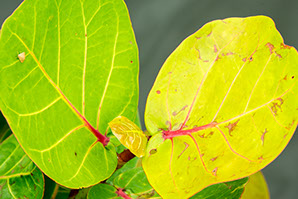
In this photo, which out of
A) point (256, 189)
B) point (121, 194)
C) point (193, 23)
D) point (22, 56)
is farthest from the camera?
point (193, 23)

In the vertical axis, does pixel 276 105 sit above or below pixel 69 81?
below

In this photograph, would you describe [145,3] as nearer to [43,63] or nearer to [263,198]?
[263,198]

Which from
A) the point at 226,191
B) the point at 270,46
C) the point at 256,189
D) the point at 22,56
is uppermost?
the point at 22,56

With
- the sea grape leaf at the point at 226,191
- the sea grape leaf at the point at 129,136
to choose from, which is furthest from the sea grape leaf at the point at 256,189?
the sea grape leaf at the point at 129,136

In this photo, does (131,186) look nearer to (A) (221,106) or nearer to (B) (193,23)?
(A) (221,106)

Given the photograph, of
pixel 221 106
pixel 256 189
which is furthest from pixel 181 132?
pixel 256 189

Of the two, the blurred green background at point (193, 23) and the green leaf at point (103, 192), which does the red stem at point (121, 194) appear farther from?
the blurred green background at point (193, 23)

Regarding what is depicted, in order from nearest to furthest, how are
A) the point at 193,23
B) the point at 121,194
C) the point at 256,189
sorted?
the point at 121,194
the point at 256,189
the point at 193,23
